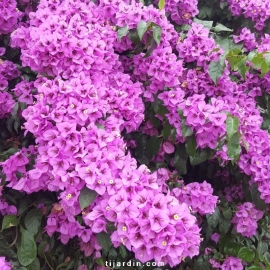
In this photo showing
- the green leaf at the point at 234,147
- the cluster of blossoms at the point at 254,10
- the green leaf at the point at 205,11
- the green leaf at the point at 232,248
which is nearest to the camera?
the green leaf at the point at 234,147

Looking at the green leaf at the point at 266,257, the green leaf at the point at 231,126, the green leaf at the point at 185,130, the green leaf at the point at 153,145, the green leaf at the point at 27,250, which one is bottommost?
the green leaf at the point at 266,257

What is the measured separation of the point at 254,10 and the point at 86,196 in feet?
6.80

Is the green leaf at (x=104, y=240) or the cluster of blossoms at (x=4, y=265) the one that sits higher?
the green leaf at (x=104, y=240)

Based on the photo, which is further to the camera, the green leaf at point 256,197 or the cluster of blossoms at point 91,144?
the green leaf at point 256,197

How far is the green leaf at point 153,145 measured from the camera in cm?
210

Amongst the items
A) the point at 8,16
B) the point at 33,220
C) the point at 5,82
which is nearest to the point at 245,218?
the point at 33,220

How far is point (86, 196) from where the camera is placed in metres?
1.35

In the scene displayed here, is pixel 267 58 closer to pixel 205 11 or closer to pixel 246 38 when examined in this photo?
pixel 246 38

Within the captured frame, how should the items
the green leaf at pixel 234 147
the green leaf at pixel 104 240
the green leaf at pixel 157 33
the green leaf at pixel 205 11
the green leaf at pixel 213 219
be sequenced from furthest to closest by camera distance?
the green leaf at pixel 205 11, the green leaf at pixel 213 219, the green leaf at pixel 157 33, the green leaf at pixel 234 147, the green leaf at pixel 104 240

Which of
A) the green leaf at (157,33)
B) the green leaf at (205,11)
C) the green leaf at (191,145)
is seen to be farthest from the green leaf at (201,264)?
the green leaf at (205,11)

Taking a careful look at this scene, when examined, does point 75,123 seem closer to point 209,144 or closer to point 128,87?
point 128,87

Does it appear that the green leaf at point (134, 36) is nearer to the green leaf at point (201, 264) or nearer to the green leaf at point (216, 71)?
the green leaf at point (216, 71)

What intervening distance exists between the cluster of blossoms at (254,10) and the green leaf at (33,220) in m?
2.05

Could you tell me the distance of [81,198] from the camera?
1.34 metres
